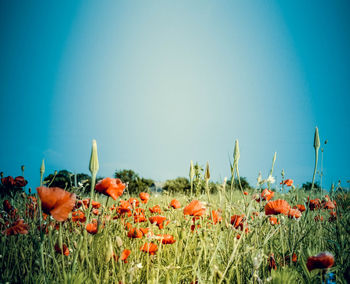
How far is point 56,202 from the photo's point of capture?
0.99 metres

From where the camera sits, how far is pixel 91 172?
0.94m

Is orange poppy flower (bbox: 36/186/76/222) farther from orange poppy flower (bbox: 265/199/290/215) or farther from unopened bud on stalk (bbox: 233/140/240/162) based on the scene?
orange poppy flower (bbox: 265/199/290/215)

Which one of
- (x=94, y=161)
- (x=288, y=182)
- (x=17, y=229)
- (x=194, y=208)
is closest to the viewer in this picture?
(x=94, y=161)

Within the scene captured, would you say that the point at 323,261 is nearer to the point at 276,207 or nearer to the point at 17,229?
the point at 276,207

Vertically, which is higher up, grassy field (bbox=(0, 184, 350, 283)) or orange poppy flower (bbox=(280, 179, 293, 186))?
orange poppy flower (bbox=(280, 179, 293, 186))

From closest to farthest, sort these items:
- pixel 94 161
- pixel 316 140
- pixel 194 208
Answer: pixel 94 161 → pixel 194 208 → pixel 316 140

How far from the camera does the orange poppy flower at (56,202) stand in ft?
3.18

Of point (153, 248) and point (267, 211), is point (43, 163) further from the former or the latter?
point (267, 211)

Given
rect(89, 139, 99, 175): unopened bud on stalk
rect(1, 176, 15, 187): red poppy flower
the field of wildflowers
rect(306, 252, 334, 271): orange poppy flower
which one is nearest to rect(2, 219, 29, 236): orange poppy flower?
the field of wildflowers

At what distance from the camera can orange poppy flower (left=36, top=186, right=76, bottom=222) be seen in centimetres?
97

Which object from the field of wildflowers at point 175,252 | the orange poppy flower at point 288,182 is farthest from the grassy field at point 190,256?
the orange poppy flower at point 288,182

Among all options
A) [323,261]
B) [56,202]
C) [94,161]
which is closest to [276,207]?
[323,261]

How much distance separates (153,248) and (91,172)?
0.76 meters

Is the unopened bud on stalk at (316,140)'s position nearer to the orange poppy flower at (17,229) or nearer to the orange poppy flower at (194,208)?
the orange poppy flower at (194,208)
